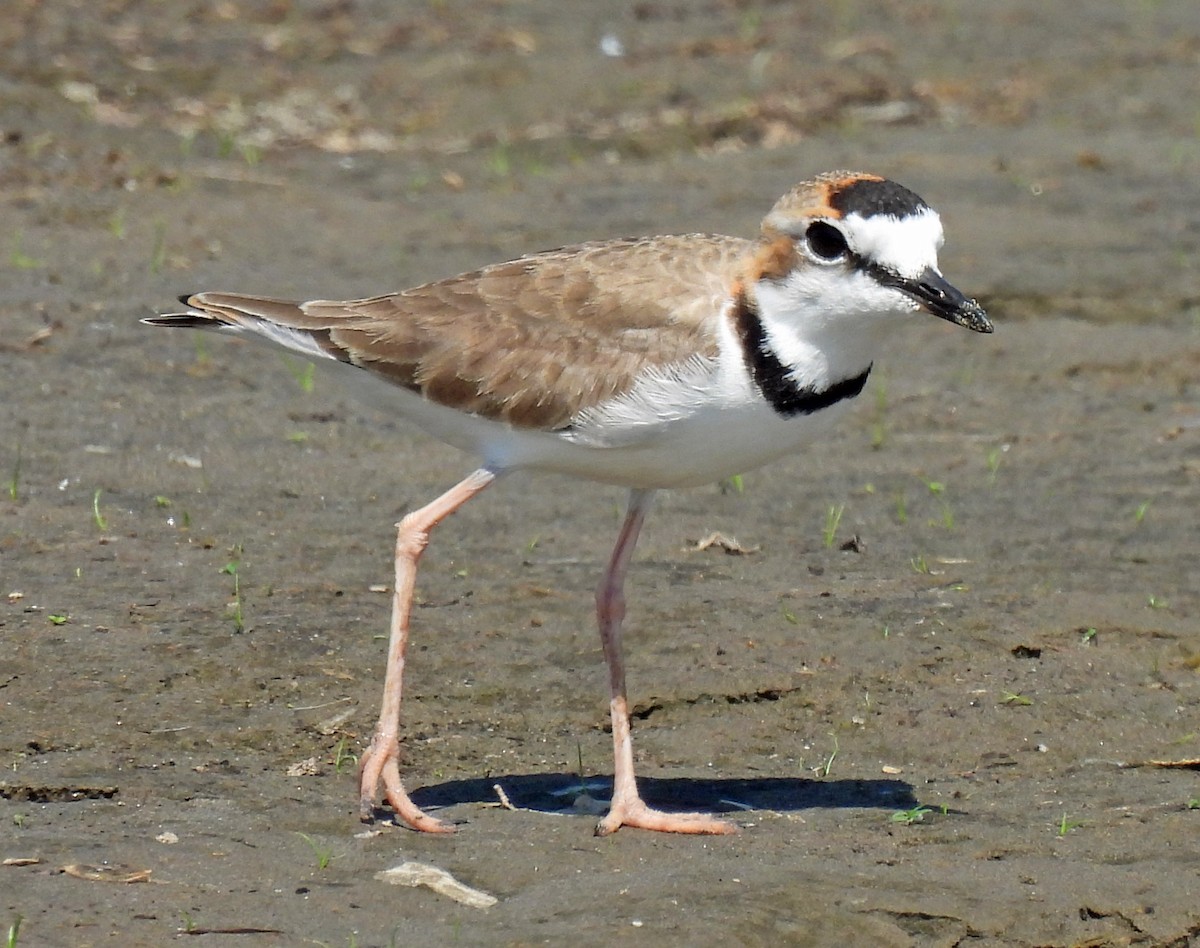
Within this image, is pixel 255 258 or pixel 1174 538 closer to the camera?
pixel 1174 538

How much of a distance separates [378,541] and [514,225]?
4740 millimetres

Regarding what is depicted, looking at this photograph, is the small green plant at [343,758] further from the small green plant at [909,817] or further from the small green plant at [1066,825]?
the small green plant at [1066,825]

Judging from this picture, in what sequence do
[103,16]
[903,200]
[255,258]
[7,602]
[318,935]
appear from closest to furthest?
[318,935] < [903,200] < [7,602] < [255,258] < [103,16]

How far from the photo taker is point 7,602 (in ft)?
21.7

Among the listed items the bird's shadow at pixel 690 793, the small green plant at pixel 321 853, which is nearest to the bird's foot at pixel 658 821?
the bird's shadow at pixel 690 793

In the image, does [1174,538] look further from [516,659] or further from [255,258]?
[255,258]

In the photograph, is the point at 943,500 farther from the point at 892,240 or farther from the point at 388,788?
the point at 388,788

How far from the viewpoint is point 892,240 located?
17.1 feet

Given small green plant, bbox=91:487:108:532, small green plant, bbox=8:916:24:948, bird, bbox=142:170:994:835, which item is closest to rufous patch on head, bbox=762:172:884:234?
bird, bbox=142:170:994:835

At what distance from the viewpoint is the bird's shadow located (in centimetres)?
583

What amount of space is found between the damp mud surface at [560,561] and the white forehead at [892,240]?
1.66 metres

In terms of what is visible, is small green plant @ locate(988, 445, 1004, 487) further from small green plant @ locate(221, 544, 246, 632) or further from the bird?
small green plant @ locate(221, 544, 246, 632)

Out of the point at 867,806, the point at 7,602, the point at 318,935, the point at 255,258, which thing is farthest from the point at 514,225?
the point at 318,935

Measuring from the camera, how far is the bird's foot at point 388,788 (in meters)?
5.42
